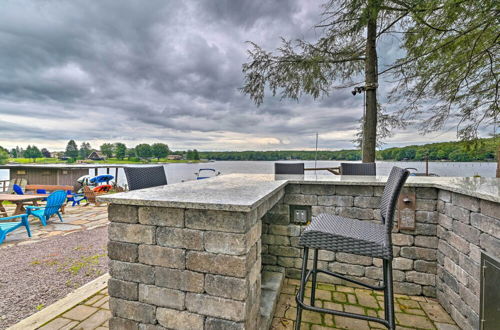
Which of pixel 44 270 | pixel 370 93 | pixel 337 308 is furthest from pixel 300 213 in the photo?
pixel 370 93

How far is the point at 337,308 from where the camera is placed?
193cm

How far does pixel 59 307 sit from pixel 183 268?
1553 mm

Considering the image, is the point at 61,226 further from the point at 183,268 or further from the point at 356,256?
the point at 356,256

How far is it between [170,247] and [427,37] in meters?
4.86

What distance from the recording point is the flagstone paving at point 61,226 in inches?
164

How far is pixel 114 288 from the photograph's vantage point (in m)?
1.43

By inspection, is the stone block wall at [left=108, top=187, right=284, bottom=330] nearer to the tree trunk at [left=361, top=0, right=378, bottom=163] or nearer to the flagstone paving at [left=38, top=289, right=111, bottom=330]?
the flagstone paving at [left=38, top=289, right=111, bottom=330]

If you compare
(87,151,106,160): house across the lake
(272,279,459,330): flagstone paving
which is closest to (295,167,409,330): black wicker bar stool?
(272,279,459,330): flagstone paving

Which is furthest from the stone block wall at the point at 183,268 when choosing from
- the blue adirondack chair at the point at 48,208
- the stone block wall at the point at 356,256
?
the blue adirondack chair at the point at 48,208

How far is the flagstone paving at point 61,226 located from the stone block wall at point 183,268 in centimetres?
419

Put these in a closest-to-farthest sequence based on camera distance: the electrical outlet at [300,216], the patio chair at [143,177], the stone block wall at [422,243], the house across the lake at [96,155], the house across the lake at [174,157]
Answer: the stone block wall at [422,243], the patio chair at [143,177], the electrical outlet at [300,216], the house across the lake at [174,157], the house across the lake at [96,155]

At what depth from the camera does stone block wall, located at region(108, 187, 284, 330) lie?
1187mm

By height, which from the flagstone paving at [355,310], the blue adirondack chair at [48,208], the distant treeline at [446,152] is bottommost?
the flagstone paving at [355,310]

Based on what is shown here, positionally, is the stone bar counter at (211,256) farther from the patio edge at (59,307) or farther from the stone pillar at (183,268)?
the patio edge at (59,307)
